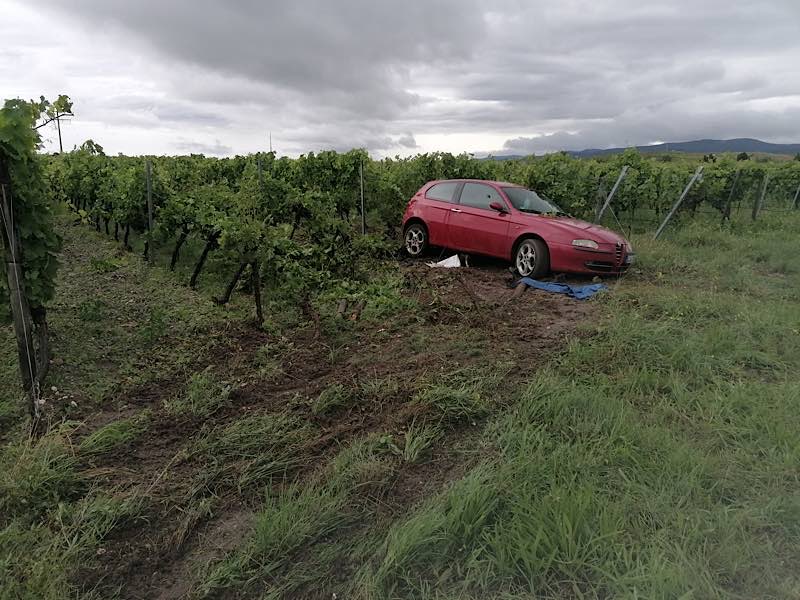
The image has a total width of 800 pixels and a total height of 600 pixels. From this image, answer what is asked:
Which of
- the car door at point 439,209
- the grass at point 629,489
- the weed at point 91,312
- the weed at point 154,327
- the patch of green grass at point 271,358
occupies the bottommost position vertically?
the grass at point 629,489

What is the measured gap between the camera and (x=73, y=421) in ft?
12.4

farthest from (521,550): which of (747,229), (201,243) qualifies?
(747,229)

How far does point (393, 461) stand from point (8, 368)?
11.7 feet

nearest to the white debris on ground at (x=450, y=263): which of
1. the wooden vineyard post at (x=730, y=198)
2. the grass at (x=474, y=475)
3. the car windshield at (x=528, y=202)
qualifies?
the car windshield at (x=528, y=202)

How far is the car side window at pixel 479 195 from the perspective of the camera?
30.1 ft

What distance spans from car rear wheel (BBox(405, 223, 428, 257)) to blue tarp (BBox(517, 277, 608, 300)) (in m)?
2.55

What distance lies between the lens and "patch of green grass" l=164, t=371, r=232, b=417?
13.0ft

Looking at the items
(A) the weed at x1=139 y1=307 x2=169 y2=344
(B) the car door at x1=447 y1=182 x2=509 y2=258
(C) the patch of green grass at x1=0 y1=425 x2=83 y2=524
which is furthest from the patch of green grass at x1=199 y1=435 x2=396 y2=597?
(B) the car door at x1=447 y1=182 x2=509 y2=258

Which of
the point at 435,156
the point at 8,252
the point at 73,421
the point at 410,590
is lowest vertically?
the point at 410,590

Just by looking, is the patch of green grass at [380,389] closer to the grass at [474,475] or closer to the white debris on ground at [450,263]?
the grass at [474,475]

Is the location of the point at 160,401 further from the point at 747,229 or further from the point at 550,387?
the point at 747,229

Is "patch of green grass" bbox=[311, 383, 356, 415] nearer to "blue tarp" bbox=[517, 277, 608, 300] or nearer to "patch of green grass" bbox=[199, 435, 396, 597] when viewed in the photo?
"patch of green grass" bbox=[199, 435, 396, 597]

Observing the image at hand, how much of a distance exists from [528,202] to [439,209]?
1561 mm

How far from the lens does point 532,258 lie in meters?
8.49
